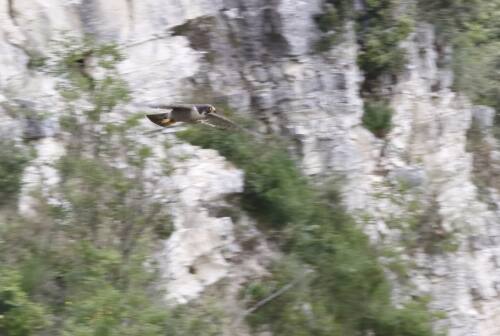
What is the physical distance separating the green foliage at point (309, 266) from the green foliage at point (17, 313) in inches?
80.5

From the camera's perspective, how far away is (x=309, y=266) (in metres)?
6.86

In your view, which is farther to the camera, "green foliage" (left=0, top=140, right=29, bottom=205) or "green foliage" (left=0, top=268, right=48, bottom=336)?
"green foliage" (left=0, top=140, right=29, bottom=205)

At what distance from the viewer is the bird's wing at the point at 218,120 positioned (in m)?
5.74

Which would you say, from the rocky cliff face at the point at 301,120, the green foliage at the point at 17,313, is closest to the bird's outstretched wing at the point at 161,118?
the rocky cliff face at the point at 301,120

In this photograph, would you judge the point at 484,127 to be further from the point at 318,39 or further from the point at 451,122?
the point at 318,39

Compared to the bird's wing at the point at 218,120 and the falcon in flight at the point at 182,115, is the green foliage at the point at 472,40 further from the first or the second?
the falcon in flight at the point at 182,115

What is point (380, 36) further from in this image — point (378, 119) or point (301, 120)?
point (301, 120)

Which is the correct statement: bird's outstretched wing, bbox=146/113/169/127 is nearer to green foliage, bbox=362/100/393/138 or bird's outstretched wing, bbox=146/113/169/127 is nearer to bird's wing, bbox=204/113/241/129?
bird's wing, bbox=204/113/241/129

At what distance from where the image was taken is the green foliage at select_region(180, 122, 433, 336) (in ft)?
21.7

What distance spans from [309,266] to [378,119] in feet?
6.57

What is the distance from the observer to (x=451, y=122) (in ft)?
28.7

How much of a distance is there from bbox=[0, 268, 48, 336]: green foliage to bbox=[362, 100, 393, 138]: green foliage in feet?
13.7

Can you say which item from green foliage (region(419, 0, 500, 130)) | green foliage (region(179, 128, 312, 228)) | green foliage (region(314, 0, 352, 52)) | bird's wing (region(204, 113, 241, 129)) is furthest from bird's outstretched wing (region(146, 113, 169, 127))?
green foliage (region(419, 0, 500, 130))

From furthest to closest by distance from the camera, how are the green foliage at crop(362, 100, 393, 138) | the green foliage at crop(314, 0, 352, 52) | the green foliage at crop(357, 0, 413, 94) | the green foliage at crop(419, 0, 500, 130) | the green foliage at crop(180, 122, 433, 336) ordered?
the green foliage at crop(419, 0, 500, 130)
the green foliage at crop(362, 100, 393, 138)
the green foliage at crop(357, 0, 413, 94)
the green foliage at crop(314, 0, 352, 52)
the green foliage at crop(180, 122, 433, 336)
